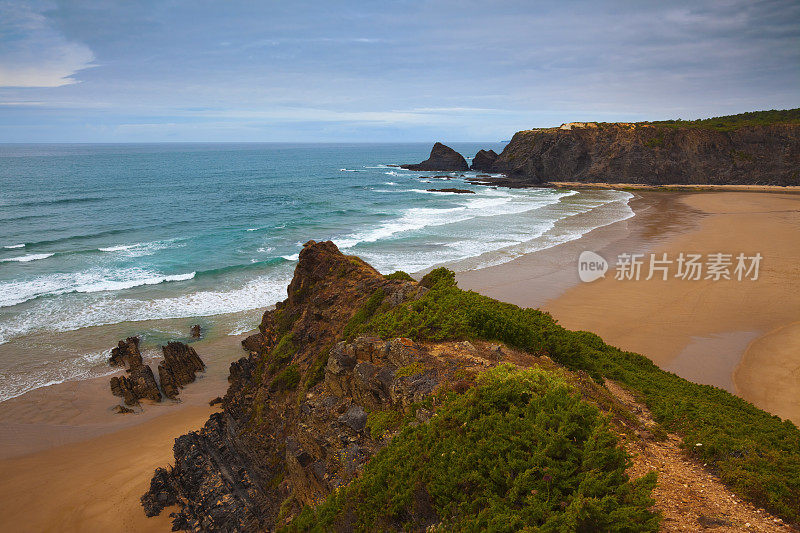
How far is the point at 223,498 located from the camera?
398 inches

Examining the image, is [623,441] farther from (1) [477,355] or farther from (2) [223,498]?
(2) [223,498]

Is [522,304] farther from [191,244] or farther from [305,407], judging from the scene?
[191,244]

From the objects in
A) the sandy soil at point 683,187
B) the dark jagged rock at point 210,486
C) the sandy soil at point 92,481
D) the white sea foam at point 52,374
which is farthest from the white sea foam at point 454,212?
the dark jagged rock at point 210,486

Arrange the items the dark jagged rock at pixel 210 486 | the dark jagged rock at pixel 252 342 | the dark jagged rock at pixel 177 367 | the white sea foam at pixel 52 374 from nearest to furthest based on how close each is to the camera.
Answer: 1. the dark jagged rock at pixel 210 486
2. the white sea foam at pixel 52 374
3. the dark jagged rock at pixel 177 367
4. the dark jagged rock at pixel 252 342

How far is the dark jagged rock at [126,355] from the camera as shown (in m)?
18.1

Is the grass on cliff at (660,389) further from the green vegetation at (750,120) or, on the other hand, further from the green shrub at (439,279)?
the green vegetation at (750,120)

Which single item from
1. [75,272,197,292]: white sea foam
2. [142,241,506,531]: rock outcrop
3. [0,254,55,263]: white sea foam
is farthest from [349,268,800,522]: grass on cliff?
[0,254,55,263]: white sea foam

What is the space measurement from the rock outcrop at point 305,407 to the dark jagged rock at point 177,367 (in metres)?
3.37

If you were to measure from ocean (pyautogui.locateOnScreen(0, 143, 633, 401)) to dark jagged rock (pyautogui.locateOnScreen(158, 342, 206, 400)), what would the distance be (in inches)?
96.8

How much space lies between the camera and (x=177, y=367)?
17828 millimetres

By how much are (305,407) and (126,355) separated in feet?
44.5

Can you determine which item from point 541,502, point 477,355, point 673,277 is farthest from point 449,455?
point 673,277

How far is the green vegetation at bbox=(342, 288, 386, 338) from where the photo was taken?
35.8ft

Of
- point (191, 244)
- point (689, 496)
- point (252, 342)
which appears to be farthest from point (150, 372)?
point (191, 244)
